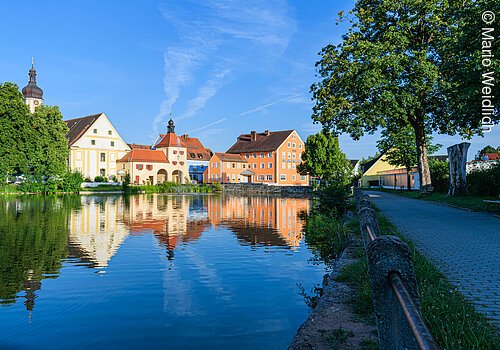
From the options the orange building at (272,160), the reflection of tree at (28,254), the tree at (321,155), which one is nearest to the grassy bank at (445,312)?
the reflection of tree at (28,254)

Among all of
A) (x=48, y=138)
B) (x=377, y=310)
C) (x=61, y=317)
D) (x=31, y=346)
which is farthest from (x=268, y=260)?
(x=48, y=138)

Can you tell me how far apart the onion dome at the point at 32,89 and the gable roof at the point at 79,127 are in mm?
8283

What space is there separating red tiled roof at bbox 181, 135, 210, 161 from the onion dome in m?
30.4

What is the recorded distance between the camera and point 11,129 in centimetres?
4925

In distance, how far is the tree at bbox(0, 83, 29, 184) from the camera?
48.6 metres

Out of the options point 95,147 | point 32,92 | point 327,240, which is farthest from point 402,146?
point 32,92

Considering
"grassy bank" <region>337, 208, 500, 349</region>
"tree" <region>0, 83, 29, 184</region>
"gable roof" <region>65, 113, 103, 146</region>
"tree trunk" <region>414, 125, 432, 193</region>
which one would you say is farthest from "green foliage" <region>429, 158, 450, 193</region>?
"gable roof" <region>65, 113, 103, 146</region>

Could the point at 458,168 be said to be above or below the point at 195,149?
below

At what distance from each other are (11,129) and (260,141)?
5502 cm

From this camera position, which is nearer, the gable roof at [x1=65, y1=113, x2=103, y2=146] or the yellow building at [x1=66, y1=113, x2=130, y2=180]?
the yellow building at [x1=66, y1=113, x2=130, y2=180]

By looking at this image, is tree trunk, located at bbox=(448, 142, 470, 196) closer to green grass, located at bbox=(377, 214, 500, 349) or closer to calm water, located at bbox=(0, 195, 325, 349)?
calm water, located at bbox=(0, 195, 325, 349)

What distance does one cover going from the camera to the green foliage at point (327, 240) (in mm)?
12562

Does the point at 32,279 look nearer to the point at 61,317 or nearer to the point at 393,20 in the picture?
the point at 61,317

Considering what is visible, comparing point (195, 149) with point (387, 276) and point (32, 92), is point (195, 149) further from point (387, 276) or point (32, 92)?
point (387, 276)
